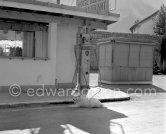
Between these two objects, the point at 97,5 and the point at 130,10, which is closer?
the point at 97,5

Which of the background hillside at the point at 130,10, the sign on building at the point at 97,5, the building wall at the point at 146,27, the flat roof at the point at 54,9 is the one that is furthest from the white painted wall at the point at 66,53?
the background hillside at the point at 130,10

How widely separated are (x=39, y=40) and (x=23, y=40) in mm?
821

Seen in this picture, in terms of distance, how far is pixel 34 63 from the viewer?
12.7 m

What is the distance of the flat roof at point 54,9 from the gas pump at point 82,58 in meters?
0.73

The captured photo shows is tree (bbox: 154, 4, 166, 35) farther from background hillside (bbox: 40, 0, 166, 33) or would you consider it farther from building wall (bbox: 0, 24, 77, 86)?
background hillside (bbox: 40, 0, 166, 33)

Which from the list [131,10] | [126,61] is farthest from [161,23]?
[131,10]

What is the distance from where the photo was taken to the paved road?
22.0 ft

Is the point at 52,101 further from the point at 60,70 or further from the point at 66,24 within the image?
the point at 66,24

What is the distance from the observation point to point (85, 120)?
7.83 m

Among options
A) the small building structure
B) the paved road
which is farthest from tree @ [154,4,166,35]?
the paved road

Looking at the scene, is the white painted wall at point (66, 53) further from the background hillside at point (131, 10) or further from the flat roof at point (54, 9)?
the background hillside at point (131, 10)

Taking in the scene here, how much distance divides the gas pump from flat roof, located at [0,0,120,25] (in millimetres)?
733

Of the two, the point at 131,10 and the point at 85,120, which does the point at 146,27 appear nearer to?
the point at 85,120

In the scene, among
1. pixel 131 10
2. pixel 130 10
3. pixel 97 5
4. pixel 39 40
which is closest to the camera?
pixel 39 40
